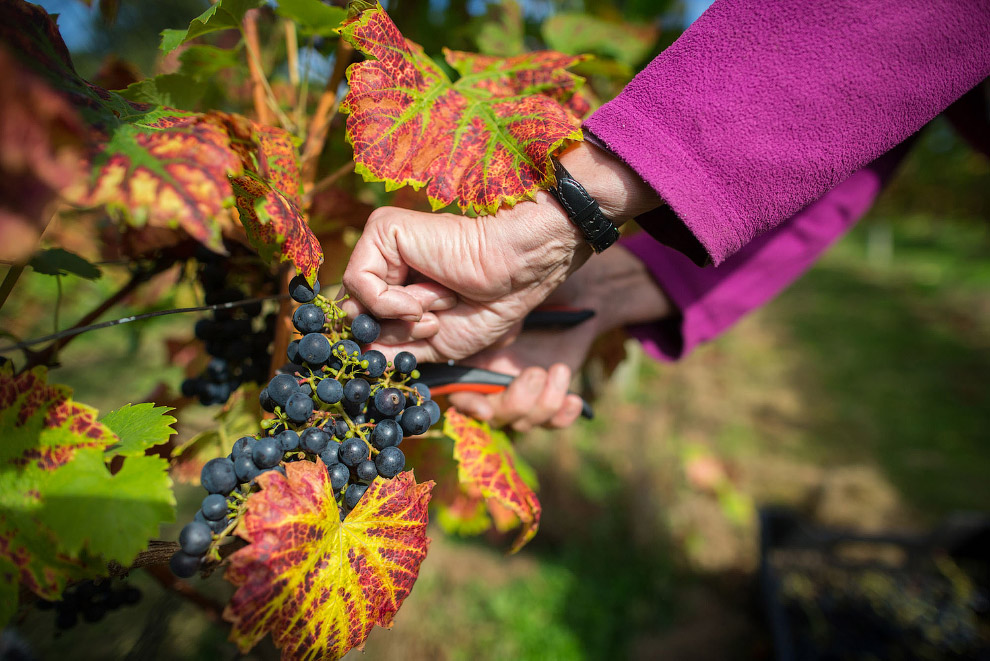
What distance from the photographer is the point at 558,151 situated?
29.9 inches

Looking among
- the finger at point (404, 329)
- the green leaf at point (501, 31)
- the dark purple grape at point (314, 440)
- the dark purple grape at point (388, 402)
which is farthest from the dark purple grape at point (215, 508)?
the green leaf at point (501, 31)

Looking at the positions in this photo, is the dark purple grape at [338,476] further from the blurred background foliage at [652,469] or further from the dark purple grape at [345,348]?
the blurred background foliage at [652,469]

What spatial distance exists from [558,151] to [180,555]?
70cm

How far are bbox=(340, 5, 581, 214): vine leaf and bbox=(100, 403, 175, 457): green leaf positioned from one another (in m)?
0.40

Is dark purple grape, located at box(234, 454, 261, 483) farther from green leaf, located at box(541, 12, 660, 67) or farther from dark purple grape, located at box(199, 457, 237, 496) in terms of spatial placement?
green leaf, located at box(541, 12, 660, 67)

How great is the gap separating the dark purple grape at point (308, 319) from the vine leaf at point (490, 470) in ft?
0.94

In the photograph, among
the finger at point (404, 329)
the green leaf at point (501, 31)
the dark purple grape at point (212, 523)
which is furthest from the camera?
the green leaf at point (501, 31)

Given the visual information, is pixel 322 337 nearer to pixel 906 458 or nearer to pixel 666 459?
pixel 666 459

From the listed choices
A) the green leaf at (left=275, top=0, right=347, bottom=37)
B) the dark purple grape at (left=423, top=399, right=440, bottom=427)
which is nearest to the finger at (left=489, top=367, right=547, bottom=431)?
the dark purple grape at (left=423, top=399, right=440, bottom=427)

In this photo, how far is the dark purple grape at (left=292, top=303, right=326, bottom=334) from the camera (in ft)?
2.26

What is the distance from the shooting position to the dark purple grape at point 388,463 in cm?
67

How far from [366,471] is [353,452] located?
3 centimetres

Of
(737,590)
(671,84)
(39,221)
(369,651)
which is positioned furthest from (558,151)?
(737,590)

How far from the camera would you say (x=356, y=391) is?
68 cm
